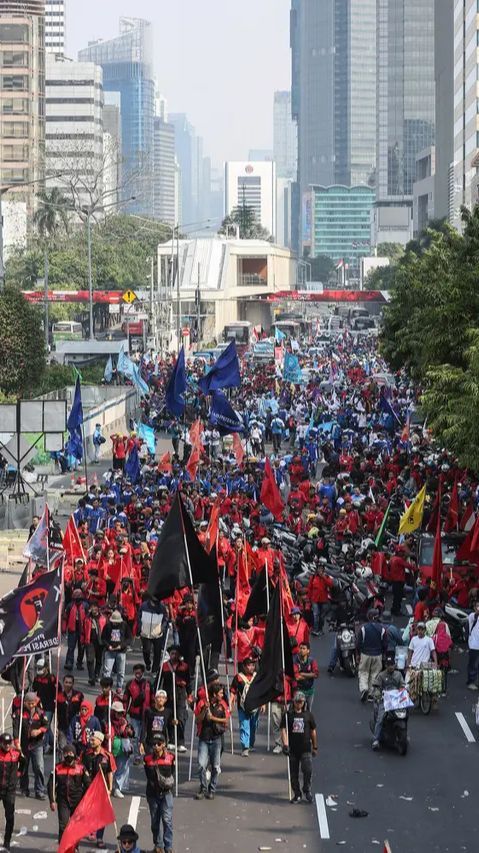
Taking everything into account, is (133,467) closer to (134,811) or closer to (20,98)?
(134,811)

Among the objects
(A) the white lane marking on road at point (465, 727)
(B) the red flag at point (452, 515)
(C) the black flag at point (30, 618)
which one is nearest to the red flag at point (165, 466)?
(B) the red flag at point (452, 515)

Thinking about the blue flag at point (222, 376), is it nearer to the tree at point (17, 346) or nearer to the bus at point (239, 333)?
the tree at point (17, 346)

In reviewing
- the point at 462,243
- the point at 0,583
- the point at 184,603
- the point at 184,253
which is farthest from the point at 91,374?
the point at 184,253

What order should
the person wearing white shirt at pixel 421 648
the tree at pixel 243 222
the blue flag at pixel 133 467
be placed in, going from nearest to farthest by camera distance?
the person wearing white shirt at pixel 421 648
the blue flag at pixel 133 467
the tree at pixel 243 222

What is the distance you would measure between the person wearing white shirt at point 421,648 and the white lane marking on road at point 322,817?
10.5 feet

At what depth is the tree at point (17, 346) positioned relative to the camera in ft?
162

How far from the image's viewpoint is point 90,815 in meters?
13.6

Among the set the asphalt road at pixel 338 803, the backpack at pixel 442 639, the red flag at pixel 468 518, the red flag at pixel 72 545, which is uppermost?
the red flag at pixel 72 545

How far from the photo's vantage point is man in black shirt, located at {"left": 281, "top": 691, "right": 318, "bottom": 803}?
52.4 ft

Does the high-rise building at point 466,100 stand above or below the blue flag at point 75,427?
above

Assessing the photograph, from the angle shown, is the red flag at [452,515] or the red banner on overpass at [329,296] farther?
the red banner on overpass at [329,296]

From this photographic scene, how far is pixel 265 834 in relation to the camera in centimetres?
1522

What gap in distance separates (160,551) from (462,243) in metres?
22.2

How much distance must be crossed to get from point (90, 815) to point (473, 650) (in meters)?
7.80
